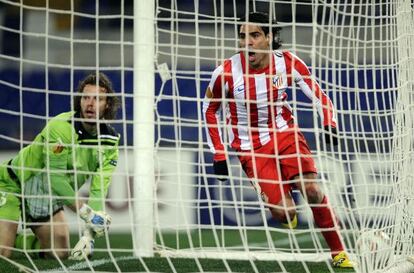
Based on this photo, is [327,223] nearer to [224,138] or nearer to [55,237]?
[224,138]

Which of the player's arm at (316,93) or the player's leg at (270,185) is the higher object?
the player's arm at (316,93)

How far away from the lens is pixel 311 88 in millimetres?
5406

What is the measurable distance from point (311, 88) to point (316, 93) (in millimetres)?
63

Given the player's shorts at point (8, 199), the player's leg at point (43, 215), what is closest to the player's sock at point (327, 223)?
the player's leg at point (43, 215)

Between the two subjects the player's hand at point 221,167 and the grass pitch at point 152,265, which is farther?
the player's hand at point 221,167

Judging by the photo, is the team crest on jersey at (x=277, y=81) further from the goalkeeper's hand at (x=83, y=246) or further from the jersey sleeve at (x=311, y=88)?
the goalkeeper's hand at (x=83, y=246)

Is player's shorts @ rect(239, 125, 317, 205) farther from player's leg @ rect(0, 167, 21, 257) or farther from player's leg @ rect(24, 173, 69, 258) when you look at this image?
player's leg @ rect(0, 167, 21, 257)

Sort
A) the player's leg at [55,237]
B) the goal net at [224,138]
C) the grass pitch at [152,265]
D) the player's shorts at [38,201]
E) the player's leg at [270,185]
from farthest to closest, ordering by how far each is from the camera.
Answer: the player's leg at [55,237] → the player's shorts at [38,201] → the player's leg at [270,185] → the grass pitch at [152,265] → the goal net at [224,138]

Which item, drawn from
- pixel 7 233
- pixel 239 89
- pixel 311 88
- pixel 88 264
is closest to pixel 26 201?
pixel 7 233

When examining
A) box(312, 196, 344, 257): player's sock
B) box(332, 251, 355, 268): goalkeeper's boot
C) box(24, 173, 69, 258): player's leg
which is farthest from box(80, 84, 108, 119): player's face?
box(332, 251, 355, 268): goalkeeper's boot

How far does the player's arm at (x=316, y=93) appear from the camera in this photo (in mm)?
5184

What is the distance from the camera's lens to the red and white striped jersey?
18.1 ft

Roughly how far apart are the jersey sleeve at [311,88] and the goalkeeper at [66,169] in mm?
1031

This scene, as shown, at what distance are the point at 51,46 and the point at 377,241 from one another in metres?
6.19
